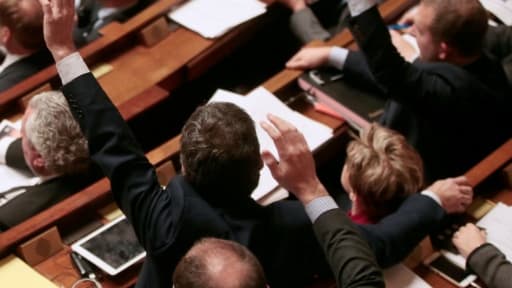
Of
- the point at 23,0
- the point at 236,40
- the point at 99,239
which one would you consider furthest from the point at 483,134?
the point at 23,0

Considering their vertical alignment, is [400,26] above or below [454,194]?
above

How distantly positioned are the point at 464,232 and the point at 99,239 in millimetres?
957

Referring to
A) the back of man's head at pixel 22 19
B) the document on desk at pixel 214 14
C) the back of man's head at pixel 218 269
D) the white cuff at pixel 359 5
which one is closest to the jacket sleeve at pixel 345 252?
the back of man's head at pixel 218 269

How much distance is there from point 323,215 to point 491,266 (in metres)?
0.50

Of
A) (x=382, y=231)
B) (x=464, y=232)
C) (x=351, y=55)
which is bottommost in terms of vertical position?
(x=464, y=232)

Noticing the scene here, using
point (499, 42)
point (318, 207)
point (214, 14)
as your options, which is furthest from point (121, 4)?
point (318, 207)

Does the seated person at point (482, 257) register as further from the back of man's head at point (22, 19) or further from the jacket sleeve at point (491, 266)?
the back of man's head at point (22, 19)

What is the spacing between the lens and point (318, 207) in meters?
1.76

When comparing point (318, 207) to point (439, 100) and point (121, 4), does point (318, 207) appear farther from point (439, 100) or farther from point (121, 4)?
point (121, 4)

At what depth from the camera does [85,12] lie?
326 centimetres

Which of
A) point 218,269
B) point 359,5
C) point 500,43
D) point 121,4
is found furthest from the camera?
point 121,4

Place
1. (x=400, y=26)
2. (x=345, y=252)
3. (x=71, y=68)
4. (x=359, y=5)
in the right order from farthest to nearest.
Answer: (x=400, y=26), (x=359, y=5), (x=71, y=68), (x=345, y=252)

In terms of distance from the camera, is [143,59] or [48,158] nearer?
[48,158]

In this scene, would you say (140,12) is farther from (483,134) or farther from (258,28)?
(483,134)
